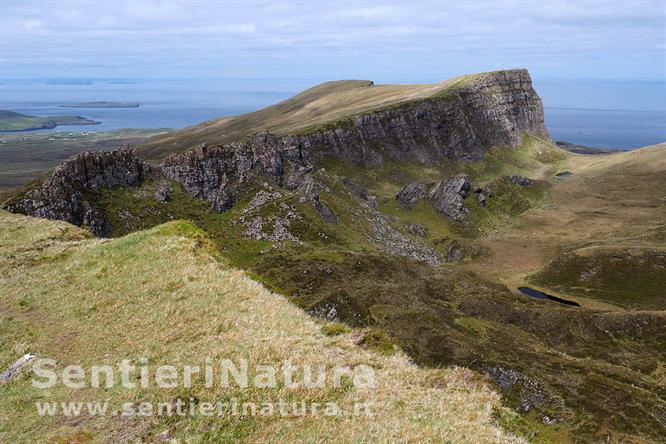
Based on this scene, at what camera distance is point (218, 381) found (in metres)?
15.8

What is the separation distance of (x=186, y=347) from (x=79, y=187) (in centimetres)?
9246

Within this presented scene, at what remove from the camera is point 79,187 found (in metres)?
96.1

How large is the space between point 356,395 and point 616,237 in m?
161

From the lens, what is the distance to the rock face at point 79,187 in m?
87.6

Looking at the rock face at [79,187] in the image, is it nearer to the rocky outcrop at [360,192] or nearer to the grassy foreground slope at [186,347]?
the grassy foreground slope at [186,347]

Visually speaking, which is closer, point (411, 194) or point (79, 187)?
point (79, 187)

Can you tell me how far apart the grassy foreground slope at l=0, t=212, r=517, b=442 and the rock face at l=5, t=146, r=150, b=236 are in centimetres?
6329

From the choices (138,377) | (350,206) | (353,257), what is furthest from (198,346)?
(350,206)

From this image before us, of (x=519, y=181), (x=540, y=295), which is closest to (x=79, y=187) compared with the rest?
(x=540, y=295)

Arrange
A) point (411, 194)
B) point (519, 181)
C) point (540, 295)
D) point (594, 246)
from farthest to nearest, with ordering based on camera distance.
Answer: point (519, 181) → point (411, 194) → point (594, 246) → point (540, 295)

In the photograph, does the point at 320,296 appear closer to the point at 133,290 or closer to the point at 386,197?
the point at 133,290

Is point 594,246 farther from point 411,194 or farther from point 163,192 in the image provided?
point 163,192

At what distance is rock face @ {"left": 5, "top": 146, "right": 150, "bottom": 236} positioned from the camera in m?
87.6

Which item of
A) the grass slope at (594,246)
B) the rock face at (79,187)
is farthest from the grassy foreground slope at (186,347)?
the grass slope at (594,246)
